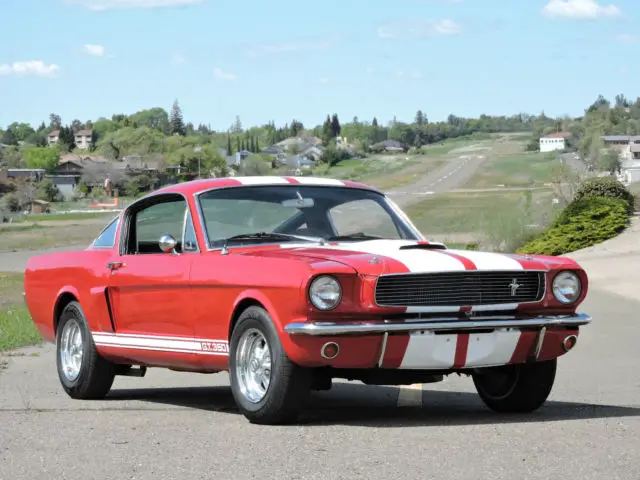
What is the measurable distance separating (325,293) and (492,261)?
3.72 ft

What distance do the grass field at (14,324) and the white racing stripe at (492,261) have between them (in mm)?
9147

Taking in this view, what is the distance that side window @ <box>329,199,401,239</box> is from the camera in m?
9.53

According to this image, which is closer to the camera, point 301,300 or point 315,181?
point 301,300

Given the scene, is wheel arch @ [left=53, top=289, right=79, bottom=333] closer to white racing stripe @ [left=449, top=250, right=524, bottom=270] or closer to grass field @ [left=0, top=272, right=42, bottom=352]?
white racing stripe @ [left=449, top=250, right=524, bottom=270]

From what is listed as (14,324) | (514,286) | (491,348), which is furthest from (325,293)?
(14,324)

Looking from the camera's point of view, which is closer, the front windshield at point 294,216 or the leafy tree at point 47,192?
the front windshield at point 294,216

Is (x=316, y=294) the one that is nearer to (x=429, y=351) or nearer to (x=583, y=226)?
(x=429, y=351)

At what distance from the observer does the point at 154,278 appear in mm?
9531

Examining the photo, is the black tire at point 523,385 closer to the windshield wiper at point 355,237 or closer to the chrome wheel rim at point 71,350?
the windshield wiper at point 355,237

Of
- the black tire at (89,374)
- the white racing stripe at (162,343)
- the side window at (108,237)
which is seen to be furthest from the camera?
the side window at (108,237)

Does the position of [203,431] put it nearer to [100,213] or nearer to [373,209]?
[373,209]

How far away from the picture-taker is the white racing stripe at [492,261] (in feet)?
27.1

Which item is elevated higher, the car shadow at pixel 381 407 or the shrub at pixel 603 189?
the car shadow at pixel 381 407

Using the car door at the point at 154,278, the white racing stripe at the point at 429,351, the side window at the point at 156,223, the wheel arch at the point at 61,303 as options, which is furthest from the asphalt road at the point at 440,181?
the white racing stripe at the point at 429,351
